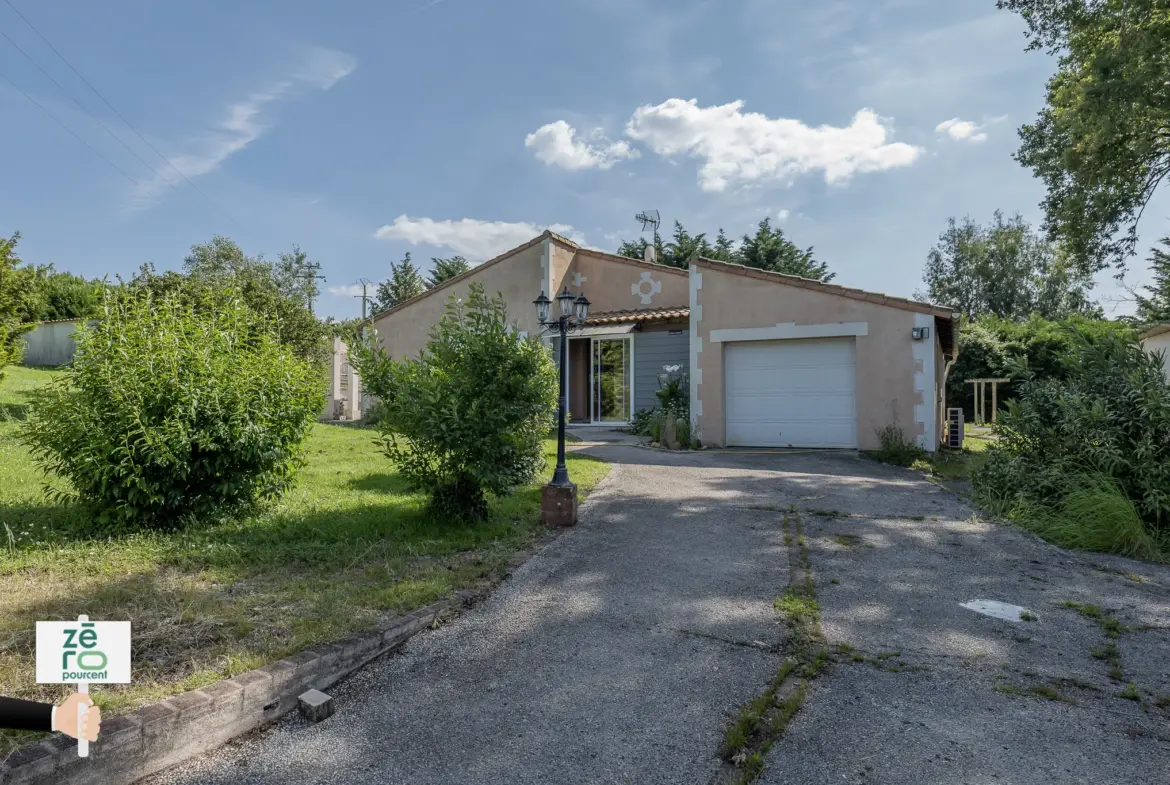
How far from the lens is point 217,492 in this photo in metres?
5.46

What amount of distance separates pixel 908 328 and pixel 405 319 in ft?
42.0

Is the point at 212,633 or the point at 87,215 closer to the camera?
the point at 212,633

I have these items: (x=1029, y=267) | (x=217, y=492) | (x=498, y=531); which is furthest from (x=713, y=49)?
(x=1029, y=267)

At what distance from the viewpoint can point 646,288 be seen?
15953mm

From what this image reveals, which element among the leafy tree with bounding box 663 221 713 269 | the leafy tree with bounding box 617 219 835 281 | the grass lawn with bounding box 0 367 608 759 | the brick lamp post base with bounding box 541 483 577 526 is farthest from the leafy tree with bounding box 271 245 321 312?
the brick lamp post base with bounding box 541 483 577 526

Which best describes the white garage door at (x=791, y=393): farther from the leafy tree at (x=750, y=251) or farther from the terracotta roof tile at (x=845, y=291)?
the leafy tree at (x=750, y=251)

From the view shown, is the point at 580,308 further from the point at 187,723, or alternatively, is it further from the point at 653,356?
the point at 653,356

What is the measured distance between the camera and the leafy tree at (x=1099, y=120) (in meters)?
9.26

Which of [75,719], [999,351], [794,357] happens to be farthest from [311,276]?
[75,719]

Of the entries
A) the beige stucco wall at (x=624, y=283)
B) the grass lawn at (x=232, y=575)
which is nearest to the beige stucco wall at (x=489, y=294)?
the beige stucco wall at (x=624, y=283)

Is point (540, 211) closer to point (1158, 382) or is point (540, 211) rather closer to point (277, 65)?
point (277, 65)

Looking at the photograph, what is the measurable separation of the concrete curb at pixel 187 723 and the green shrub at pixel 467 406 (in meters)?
2.20

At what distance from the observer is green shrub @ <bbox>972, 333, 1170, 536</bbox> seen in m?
6.04

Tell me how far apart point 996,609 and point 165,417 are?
21.2 ft
